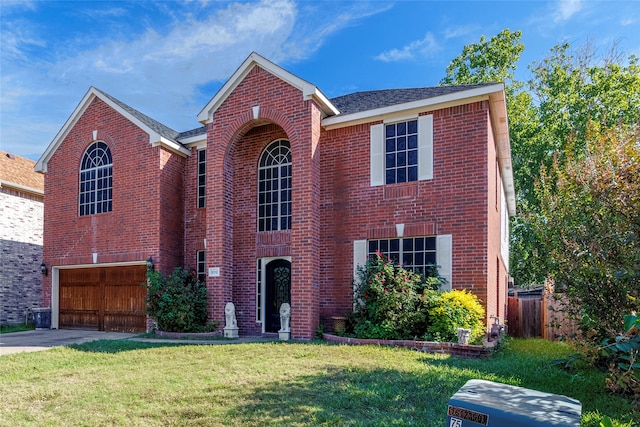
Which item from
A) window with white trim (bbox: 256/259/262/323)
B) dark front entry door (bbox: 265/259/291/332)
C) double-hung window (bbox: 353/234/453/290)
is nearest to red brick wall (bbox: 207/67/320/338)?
window with white trim (bbox: 256/259/262/323)

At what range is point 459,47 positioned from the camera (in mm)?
25766

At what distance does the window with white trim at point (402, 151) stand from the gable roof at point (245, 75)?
1595mm

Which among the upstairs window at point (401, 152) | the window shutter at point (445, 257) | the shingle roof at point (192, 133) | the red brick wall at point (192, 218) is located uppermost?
the shingle roof at point (192, 133)

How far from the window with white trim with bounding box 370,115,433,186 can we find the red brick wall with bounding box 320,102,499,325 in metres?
0.18

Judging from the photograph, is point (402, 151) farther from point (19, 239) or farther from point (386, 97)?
point (19, 239)

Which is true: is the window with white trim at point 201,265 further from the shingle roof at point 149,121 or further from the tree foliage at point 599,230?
the tree foliage at point 599,230

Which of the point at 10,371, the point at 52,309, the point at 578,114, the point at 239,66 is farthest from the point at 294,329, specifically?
the point at 578,114

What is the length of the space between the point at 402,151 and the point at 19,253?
649 inches

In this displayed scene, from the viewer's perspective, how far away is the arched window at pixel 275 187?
519 inches

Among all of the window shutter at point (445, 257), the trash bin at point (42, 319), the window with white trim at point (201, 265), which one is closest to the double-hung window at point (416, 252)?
the window shutter at point (445, 257)

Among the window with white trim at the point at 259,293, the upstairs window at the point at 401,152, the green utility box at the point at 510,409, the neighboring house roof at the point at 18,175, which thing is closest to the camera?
the green utility box at the point at 510,409

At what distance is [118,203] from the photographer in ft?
48.2

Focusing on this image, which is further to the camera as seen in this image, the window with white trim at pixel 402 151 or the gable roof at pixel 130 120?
the gable roof at pixel 130 120

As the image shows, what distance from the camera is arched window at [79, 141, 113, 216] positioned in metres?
15.1
